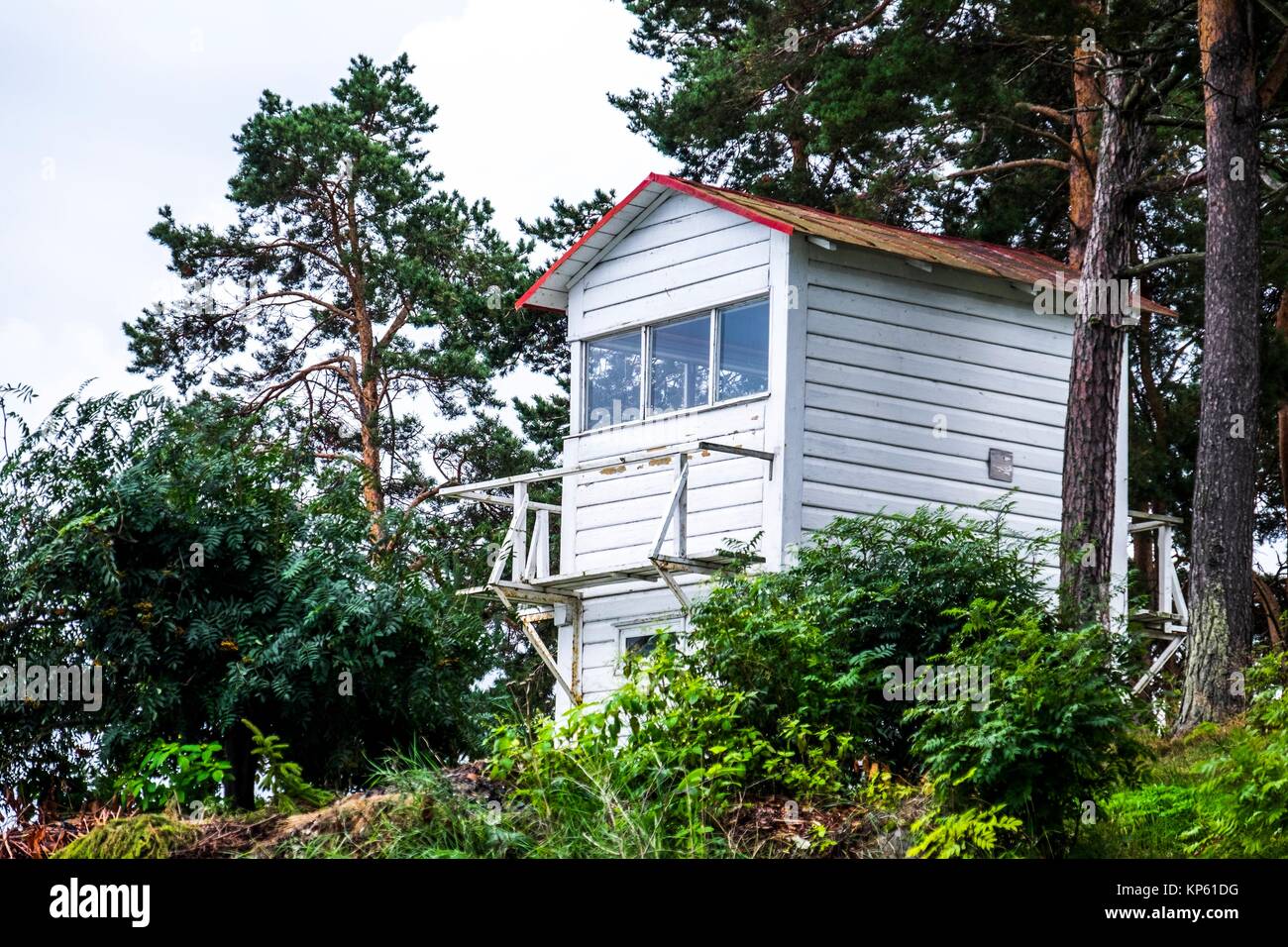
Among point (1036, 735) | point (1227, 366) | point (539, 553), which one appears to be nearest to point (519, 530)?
point (539, 553)

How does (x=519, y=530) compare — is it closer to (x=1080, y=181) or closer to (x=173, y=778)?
(x=173, y=778)

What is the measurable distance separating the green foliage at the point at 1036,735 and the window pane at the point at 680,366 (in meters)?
7.26

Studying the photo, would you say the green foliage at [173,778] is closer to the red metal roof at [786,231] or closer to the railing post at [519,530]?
the railing post at [519,530]

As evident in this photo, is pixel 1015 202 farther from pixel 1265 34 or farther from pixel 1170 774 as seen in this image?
pixel 1170 774

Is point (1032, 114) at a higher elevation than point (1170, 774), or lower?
higher

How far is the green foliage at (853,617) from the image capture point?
404 inches

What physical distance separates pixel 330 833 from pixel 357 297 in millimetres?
20230

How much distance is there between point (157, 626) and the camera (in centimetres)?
1154

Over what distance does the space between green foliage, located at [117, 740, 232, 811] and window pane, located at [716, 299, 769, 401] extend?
6728 mm

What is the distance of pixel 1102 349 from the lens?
15711 mm

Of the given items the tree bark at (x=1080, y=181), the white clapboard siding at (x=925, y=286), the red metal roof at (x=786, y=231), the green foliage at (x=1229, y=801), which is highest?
the tree bark at (x=1080, y=181)

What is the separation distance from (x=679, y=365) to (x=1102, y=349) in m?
4.06

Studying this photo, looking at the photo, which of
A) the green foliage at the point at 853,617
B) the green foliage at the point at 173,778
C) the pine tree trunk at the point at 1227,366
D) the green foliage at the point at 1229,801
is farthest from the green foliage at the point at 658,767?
the pine tree trunk at the point at 1227,366
